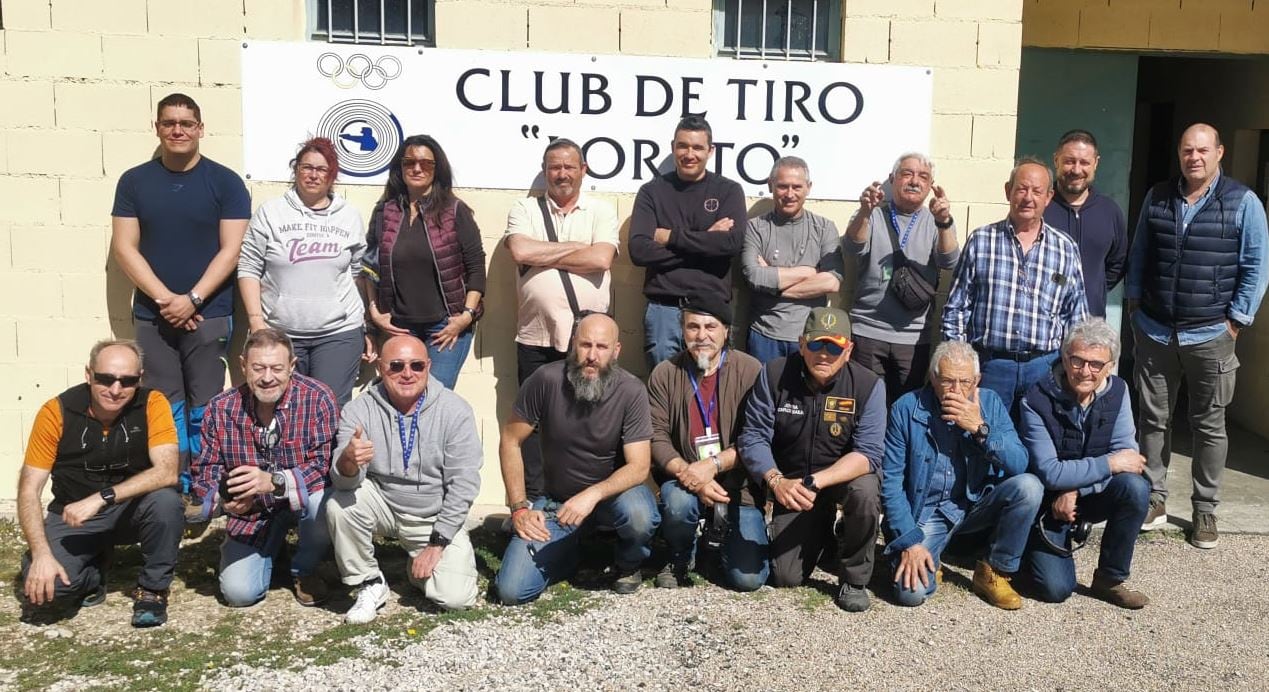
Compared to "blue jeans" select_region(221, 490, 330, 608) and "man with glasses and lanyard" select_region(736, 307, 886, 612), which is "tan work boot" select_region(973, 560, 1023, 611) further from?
"blue jeans" select_region(221, 490, 330, 608)

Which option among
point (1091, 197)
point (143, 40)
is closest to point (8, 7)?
point (143, 40)

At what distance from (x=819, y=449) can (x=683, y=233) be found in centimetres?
121

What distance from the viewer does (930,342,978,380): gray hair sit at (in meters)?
4.74

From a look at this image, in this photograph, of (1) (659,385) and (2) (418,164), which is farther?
(2) (418,164)

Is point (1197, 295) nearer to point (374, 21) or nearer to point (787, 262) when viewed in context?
point (787, 262)

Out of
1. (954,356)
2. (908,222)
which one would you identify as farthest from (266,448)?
(908,222)

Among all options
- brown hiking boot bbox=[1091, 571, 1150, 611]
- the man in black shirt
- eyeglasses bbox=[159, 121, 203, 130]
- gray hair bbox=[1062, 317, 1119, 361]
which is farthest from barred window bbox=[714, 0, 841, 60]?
brown hiking boot bbox=[1091, 571, 1150, 611]

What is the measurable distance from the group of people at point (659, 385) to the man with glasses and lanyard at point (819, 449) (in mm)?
12

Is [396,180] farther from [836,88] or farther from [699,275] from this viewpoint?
[836,88]

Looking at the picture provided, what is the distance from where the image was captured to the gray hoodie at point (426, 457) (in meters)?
4.57

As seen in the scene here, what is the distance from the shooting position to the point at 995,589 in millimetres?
4758

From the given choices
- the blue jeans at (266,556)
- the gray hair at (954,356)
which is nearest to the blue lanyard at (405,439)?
the blue jeans at (266,556)

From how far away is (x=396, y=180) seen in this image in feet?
17.7

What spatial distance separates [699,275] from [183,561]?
266cm
